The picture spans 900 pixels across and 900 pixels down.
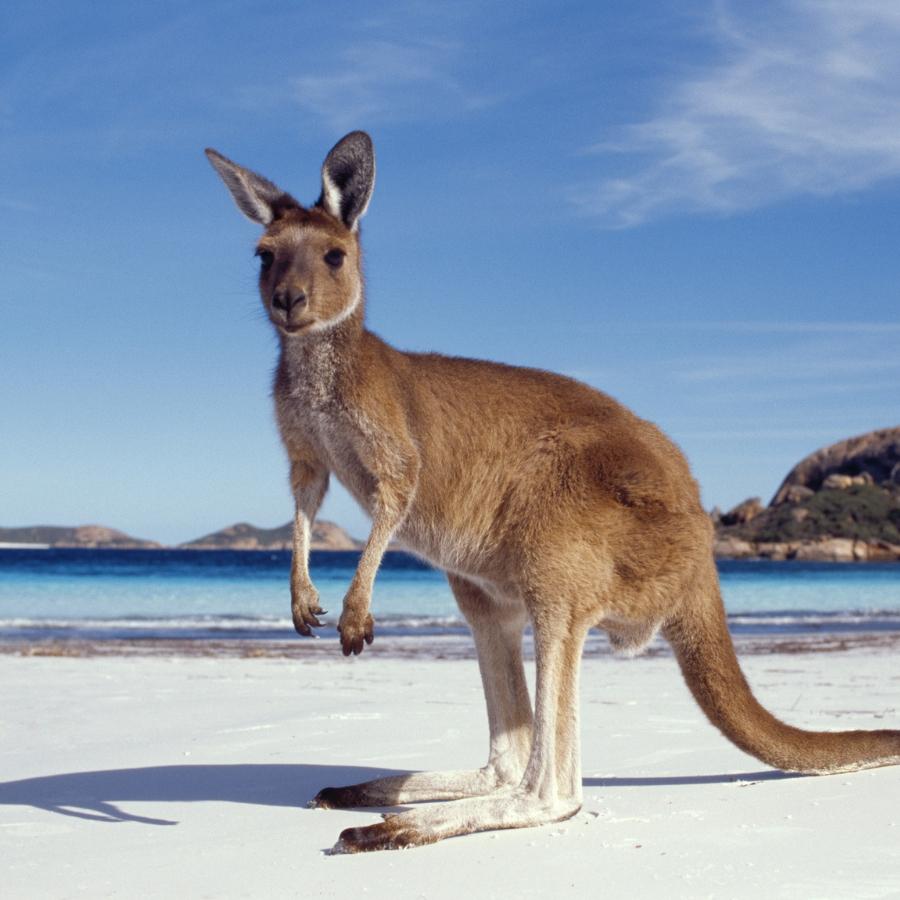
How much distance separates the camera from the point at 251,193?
142 inches

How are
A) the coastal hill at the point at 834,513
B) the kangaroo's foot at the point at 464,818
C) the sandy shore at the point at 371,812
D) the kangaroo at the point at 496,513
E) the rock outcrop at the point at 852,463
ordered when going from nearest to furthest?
1. the sandy shore at the point at 371,812
2. the kangaroo's foot at the point at 464,818
3. the kangaroo at the point at 496,513
4. the coastal hill at the point at 834,513
5. the rock outcrop at the point at 852,463

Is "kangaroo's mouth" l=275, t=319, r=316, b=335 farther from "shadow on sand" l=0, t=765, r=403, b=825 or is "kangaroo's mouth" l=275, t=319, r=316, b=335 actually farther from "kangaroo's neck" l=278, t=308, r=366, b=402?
"shadow on sand" l=0, t=765, r=403, b=825

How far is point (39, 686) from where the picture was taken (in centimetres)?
720

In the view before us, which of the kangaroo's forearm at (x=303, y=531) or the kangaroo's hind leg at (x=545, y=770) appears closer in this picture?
the kangaroo's hind leg at (x=545, y=770)

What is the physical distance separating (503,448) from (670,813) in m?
1.19

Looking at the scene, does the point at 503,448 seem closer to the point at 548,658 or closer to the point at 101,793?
the point at 548,658

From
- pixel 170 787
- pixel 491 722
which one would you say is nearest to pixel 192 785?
pixel 170 787

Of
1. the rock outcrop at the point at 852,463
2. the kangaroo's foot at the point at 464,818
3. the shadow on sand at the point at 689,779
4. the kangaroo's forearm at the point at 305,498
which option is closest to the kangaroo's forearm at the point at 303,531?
the kangaroo's forearm at the point at 305,498

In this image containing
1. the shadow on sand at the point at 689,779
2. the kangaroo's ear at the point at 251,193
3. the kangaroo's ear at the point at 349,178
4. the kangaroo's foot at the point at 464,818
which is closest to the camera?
the kangaroo's foot at the point at 464,818

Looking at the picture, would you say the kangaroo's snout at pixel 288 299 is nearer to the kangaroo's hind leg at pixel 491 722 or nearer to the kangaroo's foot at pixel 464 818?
the kangaroo's hind leg at pixel 491 722

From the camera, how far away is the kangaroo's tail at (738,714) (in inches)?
146

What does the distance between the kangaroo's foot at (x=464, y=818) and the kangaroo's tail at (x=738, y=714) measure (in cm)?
61

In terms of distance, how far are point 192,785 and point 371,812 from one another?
0.77 meters

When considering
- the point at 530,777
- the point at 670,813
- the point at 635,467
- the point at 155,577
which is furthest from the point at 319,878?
the point at 155,577
